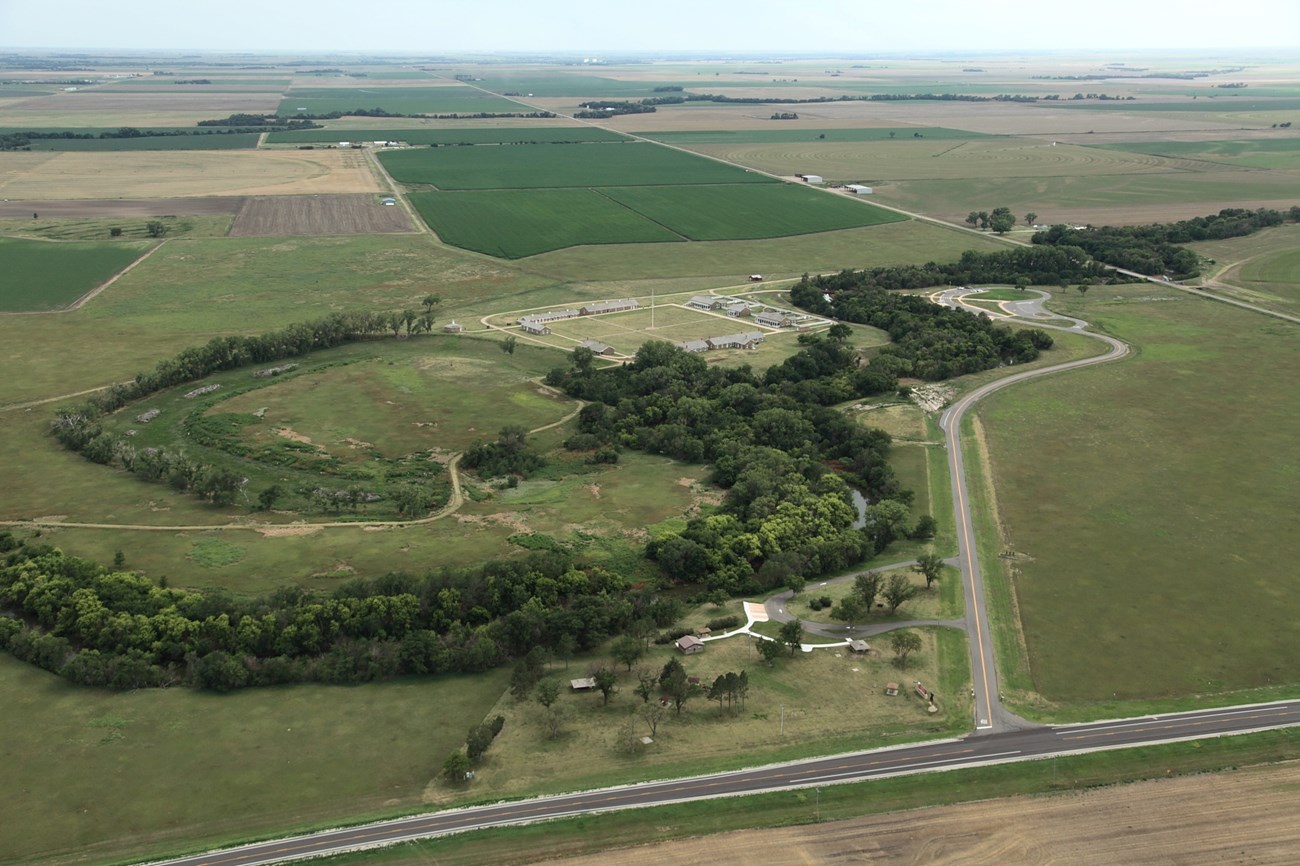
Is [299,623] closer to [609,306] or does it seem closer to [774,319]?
[609,306]

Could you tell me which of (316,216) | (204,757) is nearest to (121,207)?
(316,216)

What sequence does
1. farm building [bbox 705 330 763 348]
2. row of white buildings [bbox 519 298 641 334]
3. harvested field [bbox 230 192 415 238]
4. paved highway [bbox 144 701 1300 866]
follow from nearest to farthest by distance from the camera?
1. paved highway [bbox 144 701 1300 866]
2. farm building [bbox 705 330 763 348]
3. row of white buildings [bbox 519 298 641 334]
4. harvested field [bbox 230 192 415 238]

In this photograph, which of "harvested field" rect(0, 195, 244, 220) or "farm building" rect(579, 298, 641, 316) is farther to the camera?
"harvested field" rect(0, 195, 244, 220)

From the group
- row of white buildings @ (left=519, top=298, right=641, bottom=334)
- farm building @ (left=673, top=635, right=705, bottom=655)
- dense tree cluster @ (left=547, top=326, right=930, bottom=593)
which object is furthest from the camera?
row of white buildings @ (left=519, top=298, right=641, bottom=334)

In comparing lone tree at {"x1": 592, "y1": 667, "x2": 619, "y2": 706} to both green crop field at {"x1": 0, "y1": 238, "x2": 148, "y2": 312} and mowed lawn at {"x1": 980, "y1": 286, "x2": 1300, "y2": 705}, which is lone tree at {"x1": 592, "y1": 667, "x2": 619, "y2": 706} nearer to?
mowed lawn at {"x1": 980, "y1": 286, "x2": 1300, "y2": 705}

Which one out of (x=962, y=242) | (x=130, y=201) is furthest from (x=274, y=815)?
(x=130, y=201)

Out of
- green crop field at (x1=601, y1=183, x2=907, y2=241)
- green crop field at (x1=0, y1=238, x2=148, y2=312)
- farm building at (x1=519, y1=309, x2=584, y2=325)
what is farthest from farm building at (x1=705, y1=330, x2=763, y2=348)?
green crop field at (x1=0, y1=238, x2=148, y2=312)

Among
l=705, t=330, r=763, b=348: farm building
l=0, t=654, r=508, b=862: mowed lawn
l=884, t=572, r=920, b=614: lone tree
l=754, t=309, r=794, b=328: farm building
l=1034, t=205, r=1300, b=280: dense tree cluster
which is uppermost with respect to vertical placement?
l=1034, t=205, r=1300, b=280: dense tree cluster
